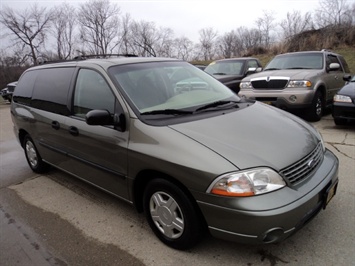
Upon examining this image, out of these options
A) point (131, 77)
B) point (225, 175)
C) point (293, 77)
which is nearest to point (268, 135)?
point (225, 175)

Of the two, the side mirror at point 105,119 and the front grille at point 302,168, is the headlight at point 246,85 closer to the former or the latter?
the front grille at point 302,168

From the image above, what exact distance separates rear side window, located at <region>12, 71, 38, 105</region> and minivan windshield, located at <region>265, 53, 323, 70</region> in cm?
612

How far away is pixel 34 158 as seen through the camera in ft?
16.6

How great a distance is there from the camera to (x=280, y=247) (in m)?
2.72

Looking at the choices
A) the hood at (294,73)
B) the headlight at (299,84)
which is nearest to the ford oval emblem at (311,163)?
the headlight at (299,84)

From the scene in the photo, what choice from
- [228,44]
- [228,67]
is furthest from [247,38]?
[228,67]

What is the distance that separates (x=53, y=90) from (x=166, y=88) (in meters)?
1.74

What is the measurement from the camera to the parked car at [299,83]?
7113 millimetres

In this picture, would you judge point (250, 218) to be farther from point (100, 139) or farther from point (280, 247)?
point (100, 139)

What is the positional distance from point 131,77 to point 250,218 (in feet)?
6.18

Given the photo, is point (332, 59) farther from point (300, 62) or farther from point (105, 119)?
point (105, 119)

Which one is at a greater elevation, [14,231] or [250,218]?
[250,218]

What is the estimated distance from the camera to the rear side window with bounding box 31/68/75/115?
152 inches

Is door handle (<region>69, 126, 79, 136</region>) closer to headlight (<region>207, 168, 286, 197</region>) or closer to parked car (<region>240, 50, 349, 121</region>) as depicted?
headlight (<region>207, 168, 286, 197</region>)
